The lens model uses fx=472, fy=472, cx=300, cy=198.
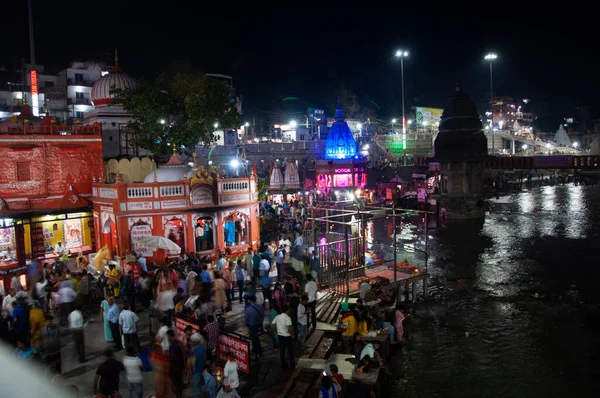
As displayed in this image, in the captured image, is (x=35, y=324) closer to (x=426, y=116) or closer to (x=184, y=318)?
(x=184, y=318)

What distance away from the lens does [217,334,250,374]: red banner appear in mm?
9320

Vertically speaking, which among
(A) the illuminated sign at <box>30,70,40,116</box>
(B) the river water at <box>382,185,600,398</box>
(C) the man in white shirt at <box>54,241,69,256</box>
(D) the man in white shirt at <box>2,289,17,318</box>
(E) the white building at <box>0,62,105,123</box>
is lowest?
(B) the river water at <box>382,185,600,398</box>

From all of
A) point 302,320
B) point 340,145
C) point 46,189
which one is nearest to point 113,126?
point 46,189

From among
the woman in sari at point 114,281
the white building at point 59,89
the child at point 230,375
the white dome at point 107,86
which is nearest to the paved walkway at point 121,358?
the woman in sari at point 114,281

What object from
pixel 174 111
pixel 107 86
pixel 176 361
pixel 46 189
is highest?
pixel 107 86

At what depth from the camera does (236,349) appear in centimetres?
952

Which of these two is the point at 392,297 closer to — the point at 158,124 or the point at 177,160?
the point at 177,160

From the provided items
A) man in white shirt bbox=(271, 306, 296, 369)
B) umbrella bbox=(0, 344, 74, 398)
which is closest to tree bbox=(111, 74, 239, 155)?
umbrella bbox=(0, 344, 74, 398)

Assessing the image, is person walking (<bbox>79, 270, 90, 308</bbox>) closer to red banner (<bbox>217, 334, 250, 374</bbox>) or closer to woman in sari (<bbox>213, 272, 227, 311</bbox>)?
woman in sari (<bbox>213, 272, 227, 311</bbox>)

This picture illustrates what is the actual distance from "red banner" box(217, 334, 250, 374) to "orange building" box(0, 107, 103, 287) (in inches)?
536

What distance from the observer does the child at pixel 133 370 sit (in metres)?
8.34

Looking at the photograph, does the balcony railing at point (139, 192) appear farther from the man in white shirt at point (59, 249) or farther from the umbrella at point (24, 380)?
the umbrella at point (24, 380)

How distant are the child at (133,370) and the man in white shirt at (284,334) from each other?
3065 millimetres

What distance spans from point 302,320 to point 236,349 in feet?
7.45
